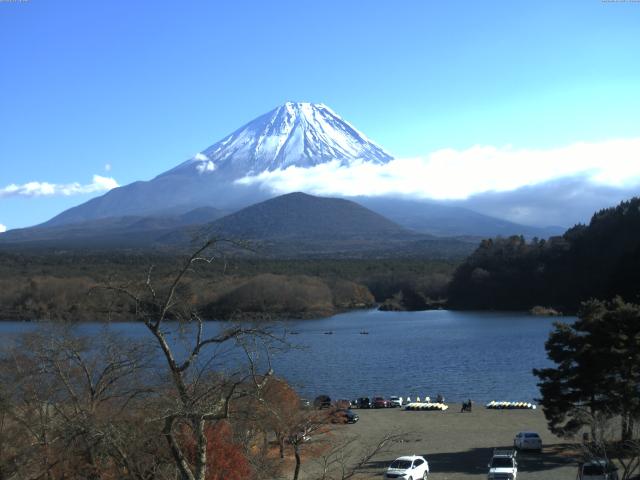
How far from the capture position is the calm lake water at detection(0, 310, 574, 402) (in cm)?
2725

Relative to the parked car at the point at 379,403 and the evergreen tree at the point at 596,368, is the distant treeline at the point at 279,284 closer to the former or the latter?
the parked car at the point at 379,403

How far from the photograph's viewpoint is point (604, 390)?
14992 millimetres

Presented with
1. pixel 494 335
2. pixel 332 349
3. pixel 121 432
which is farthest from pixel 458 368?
pixel 121 432

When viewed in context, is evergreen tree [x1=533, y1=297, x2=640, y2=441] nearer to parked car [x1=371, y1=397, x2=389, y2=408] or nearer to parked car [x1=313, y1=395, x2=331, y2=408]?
parked car [x1=313, y1=395, x2=331, y2=408]

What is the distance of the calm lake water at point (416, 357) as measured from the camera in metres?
27.2

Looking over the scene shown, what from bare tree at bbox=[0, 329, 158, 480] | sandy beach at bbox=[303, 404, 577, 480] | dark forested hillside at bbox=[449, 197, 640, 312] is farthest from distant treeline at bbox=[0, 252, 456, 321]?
bare tree at bbox=[0, 329, 158, 480]

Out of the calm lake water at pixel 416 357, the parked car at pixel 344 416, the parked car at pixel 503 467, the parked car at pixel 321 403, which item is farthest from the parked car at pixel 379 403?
the parked car at pixel 503 467

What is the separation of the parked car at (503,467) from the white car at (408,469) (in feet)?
3.40

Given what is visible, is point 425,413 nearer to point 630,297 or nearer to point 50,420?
point 50,420

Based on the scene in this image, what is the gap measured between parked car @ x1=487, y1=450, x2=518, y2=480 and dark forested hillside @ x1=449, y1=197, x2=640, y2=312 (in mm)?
43856

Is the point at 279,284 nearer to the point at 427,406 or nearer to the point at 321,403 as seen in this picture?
the point at 427,406

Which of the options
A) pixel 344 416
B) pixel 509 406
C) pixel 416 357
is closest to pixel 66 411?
pixel 344 416

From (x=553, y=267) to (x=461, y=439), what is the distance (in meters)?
47.7

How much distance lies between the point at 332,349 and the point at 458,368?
8.40 m
